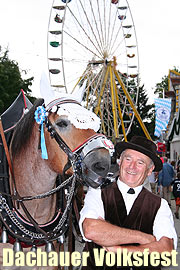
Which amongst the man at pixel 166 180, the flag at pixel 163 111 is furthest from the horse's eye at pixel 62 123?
the flag at pixel 163 111

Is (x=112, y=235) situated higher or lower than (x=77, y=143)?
lower


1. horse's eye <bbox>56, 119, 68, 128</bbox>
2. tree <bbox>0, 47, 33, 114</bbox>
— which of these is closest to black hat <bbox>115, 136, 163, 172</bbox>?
horse's eye <bbox>56, 119, 68, 128</bbox>

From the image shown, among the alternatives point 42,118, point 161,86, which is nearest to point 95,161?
point 42,118

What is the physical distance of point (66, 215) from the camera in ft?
11.8

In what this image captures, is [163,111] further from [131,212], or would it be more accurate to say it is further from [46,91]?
[131,212]

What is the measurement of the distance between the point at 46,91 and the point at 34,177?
75cm

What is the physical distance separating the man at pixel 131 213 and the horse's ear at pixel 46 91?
0.96m

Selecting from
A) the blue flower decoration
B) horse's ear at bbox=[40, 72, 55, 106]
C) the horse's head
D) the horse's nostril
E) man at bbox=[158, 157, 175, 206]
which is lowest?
man at bbox=[158, 157, 175, 206]

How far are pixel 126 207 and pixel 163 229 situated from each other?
27 cm

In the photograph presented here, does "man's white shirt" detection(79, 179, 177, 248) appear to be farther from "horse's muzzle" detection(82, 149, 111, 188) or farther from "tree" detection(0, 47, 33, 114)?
"tree" detection(0, 47, 33, 114)

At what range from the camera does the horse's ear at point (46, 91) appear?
10.9ft

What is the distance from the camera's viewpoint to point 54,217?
11.5 ft

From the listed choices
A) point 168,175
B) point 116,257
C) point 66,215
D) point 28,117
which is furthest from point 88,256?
point 168,175

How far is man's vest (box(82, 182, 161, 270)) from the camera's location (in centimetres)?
245
